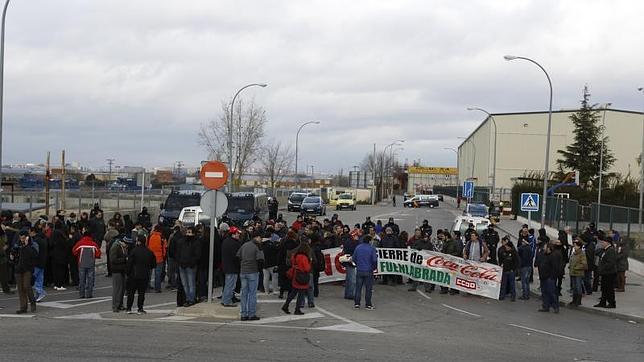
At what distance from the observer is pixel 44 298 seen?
16797 mm

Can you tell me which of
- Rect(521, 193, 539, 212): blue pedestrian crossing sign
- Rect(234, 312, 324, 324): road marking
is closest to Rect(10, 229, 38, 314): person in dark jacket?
Rect(234, 312, 324, 324): road marking

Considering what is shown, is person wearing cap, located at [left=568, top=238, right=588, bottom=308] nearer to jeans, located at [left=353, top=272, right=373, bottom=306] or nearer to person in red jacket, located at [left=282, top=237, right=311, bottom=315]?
jeans, located at [left=353, top=272, right=373, bottom=306]

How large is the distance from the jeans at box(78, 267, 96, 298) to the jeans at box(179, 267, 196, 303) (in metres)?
2.45

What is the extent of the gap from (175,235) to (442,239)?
757 centimetres

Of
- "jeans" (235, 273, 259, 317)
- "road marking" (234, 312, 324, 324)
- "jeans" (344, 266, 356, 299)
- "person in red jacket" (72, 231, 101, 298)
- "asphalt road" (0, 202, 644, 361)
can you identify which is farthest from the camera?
"jeans" (344, 266, 356, 299)

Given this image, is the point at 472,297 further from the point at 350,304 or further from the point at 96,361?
the point at 96,361

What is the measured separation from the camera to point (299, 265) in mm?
14570


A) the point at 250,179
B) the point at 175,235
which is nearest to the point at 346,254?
the point at 175,235

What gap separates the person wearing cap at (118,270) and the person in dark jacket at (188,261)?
1158mm

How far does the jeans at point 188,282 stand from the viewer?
1548 cm

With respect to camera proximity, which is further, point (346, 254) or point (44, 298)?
point (346, 254)

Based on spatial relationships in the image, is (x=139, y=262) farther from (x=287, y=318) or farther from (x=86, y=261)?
(x=287, y=318)

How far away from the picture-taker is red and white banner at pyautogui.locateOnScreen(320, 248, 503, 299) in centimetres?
1938

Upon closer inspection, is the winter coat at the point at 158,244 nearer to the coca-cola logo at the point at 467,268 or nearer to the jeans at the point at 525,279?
the coca-cola logo at the point at 467,268
